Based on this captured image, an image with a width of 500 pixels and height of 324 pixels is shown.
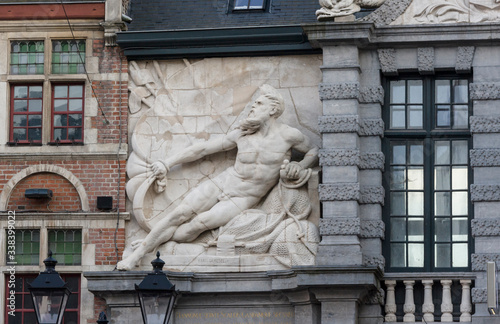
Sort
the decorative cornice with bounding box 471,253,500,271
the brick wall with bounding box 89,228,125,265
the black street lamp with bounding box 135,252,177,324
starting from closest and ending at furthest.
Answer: the black street lamp with bounding box 135,252,177,324 → the decorative cornice with bounding box 471,253,500,271 → the brick wall with bounding box 89,228,125,265

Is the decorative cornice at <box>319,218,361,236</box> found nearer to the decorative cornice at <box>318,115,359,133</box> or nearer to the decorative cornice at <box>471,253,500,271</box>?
the decorative cornice at <box>318,115,359,133</box>

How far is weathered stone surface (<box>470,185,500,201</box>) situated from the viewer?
22.9 meters

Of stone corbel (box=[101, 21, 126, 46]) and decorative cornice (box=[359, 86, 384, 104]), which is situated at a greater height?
stone corbel (box=[101, 21, 126, 46])

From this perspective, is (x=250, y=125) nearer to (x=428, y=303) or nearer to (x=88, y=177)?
(x=88, y=177)

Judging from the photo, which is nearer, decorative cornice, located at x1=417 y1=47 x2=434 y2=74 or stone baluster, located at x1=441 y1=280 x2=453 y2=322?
stone baluster, located at x1=441 y1=280 x2=453 y2=322

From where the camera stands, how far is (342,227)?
2284cm

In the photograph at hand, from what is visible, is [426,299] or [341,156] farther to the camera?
[341,156]

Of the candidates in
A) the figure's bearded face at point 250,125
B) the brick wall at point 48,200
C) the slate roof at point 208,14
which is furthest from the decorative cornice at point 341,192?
the brick wall at point 48,200

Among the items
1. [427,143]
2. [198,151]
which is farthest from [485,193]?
[198,151]

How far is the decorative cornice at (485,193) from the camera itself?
22875 mm

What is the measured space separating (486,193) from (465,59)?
2.18 meters

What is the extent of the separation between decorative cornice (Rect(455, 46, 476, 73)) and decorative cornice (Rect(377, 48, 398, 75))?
0.99m

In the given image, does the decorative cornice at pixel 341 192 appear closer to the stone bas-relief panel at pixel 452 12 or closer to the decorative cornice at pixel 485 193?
the decorative cornice at pixel 485 193

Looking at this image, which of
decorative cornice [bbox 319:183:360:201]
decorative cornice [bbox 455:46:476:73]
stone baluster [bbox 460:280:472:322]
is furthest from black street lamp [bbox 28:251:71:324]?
decorative cornice [bbox 455:46:476:73]
